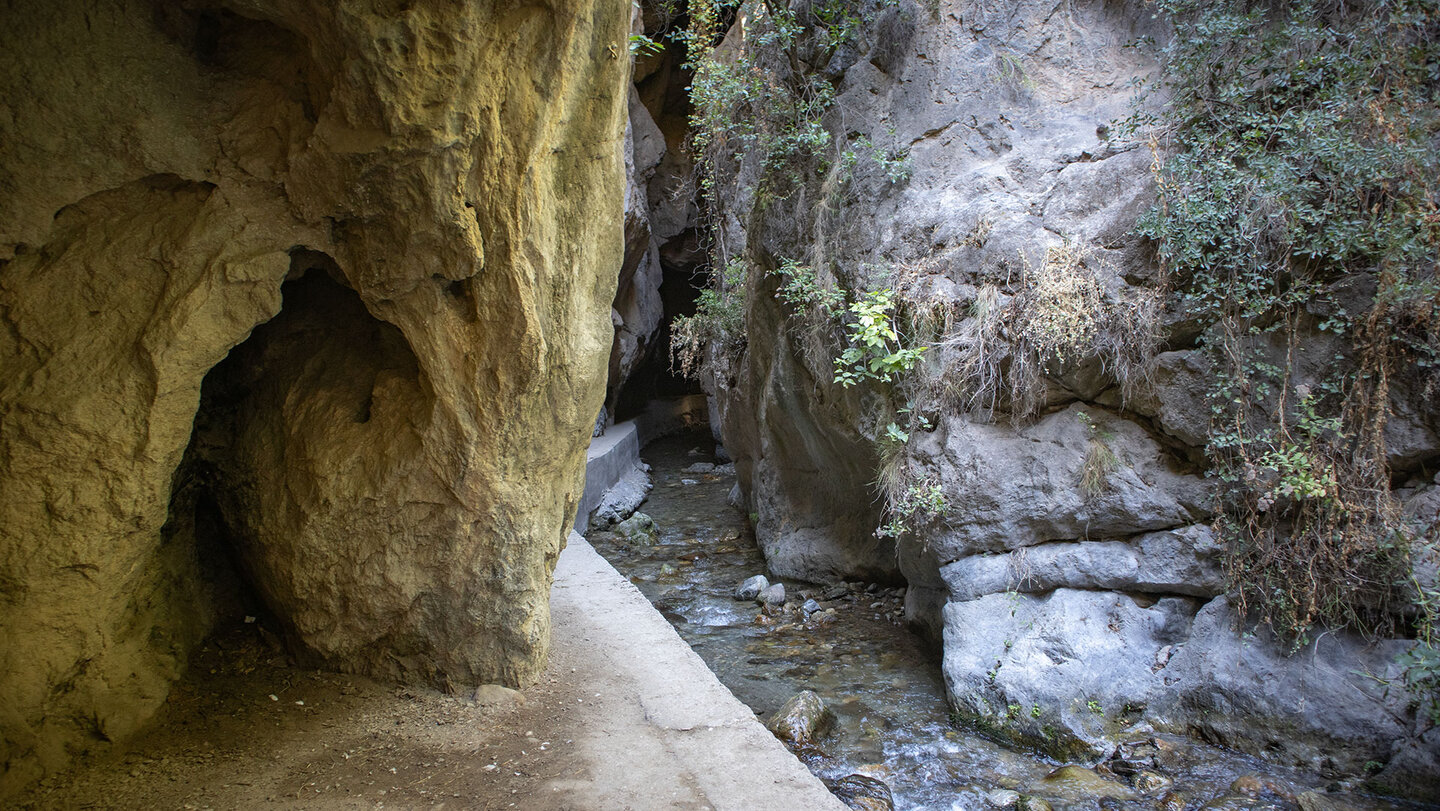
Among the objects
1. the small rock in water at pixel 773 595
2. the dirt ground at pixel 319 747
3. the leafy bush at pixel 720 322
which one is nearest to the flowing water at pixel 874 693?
the small rock in water at pixel 773 595

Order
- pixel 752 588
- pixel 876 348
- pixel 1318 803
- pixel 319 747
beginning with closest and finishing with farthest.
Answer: pixel 319 747 → pixel 1318 803 → pixel 876 348 → pixel 752 588

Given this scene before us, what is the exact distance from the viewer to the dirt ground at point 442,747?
9.43 feet

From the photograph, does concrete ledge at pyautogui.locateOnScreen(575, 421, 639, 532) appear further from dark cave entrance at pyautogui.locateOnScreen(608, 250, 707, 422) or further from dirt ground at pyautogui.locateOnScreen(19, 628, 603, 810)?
dirt ground at pyautogui.locateOnScreen(19, 628, 603, 810)

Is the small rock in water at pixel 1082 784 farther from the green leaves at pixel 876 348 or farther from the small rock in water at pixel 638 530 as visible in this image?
the small rock in water at pixel 638 530

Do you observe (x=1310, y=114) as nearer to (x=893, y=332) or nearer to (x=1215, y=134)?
(x=1215, y=134)

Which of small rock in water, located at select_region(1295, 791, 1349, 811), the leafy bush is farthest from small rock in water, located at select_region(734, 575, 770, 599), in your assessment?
small rock in water, located at select_region(1295, 791, 1349, 811)

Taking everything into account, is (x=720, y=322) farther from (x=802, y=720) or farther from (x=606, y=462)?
(x=802, y=720)

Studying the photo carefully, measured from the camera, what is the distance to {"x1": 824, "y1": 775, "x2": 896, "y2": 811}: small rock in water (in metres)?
4.16

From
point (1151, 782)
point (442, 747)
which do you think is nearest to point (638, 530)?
point (1151, 782)

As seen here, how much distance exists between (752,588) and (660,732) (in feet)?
13.4

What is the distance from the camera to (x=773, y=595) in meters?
7.19

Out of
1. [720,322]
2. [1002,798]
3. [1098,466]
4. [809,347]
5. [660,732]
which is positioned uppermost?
[720,322]

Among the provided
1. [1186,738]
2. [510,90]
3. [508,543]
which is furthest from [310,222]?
[1186,738]

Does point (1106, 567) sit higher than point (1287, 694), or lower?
higher
